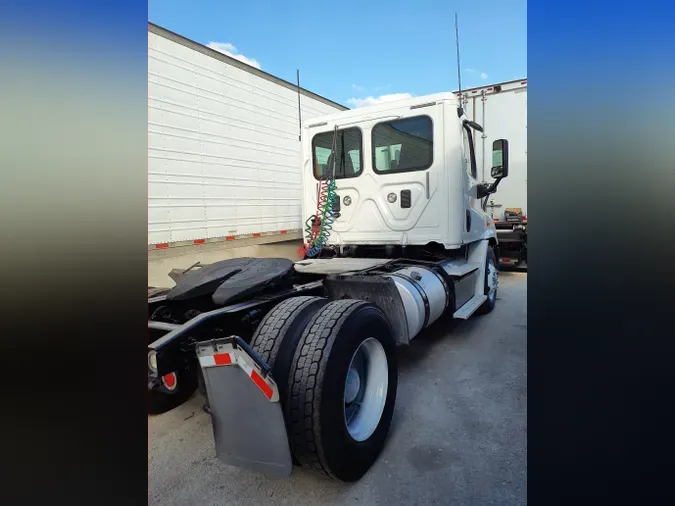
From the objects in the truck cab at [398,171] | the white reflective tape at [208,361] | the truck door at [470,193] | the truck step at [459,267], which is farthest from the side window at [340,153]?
the white reflective tape at [208,361]

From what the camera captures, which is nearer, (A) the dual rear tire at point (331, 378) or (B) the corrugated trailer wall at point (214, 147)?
(A) the dual rear tire at point (331, 378)

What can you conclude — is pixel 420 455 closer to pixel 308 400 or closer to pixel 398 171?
Answer: pixel 308 400

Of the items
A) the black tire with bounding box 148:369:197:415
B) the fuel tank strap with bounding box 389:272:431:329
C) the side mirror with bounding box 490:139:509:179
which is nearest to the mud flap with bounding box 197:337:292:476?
the black tire with bounding box 148:369:197:415

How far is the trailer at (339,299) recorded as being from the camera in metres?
2.08

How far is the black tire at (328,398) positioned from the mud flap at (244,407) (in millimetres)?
152

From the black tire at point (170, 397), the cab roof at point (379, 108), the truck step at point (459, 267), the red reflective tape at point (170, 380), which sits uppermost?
the cab roof at point (379, 108)

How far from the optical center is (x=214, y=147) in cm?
596

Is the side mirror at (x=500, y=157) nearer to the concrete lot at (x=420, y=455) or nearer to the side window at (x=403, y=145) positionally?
the side window at (x=403, y=145)

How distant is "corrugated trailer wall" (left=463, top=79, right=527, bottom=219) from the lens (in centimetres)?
834

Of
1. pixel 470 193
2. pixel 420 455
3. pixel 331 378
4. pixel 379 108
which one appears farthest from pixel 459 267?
pixel 331 378

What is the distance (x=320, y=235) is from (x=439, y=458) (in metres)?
3.17

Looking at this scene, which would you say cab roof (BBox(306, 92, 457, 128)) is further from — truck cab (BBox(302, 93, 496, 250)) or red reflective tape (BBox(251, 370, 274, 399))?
red reflective tape (BBox(251, 370, 274, 399))

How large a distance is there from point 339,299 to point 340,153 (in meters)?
2.26
